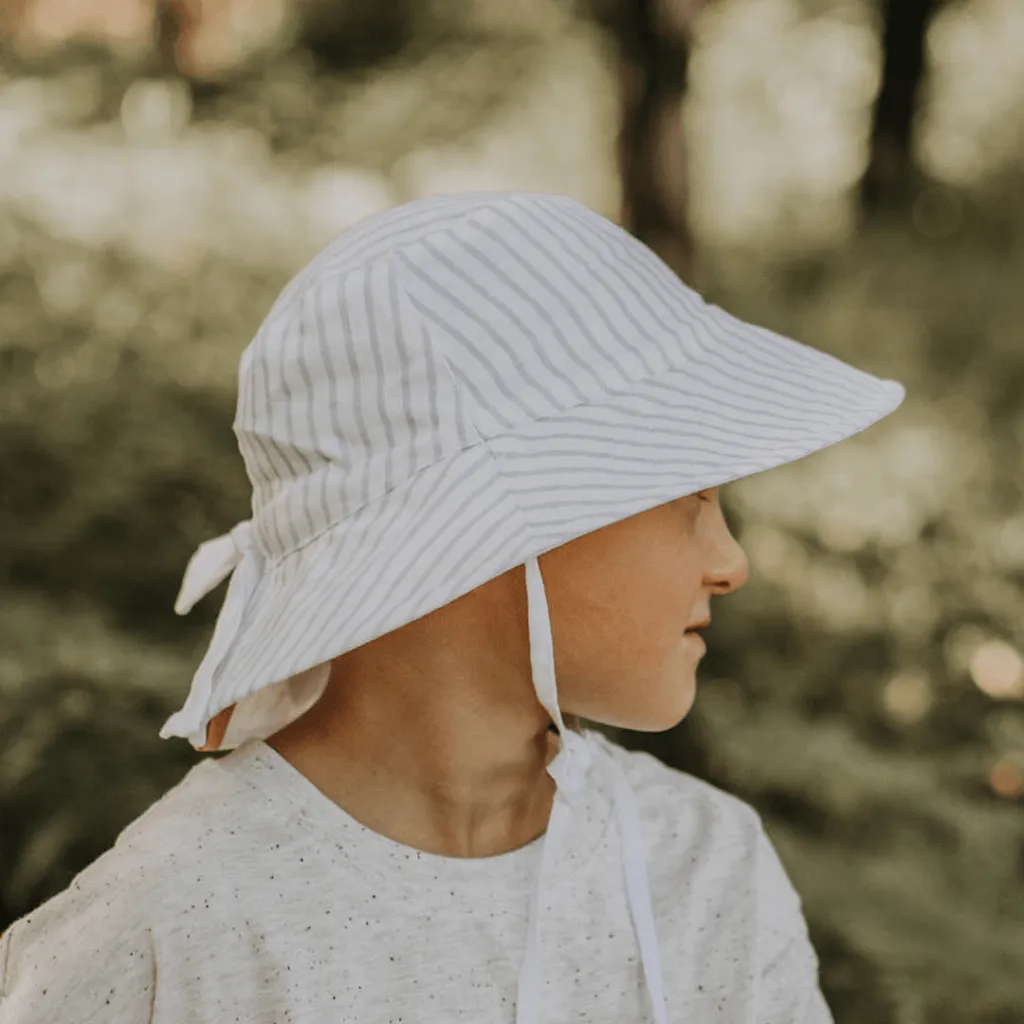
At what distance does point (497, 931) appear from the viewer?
112cm

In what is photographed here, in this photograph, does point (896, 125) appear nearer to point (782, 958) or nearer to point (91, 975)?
point (782, 958)

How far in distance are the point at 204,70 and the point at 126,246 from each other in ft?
1.32

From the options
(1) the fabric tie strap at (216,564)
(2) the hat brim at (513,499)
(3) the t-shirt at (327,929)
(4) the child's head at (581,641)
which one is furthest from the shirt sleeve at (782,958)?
(1) the fabric tie strap at (216,564)

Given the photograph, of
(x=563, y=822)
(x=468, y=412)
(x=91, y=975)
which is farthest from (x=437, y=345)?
(x=91, y=975)

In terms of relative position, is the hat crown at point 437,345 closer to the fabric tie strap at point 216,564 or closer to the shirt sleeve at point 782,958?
the fabric tie strap at point 216,564

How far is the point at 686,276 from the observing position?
2338 millimetres

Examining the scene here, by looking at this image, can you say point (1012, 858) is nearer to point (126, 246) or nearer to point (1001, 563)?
point (1001, 563)

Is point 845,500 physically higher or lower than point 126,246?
lower

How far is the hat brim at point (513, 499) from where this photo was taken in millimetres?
924

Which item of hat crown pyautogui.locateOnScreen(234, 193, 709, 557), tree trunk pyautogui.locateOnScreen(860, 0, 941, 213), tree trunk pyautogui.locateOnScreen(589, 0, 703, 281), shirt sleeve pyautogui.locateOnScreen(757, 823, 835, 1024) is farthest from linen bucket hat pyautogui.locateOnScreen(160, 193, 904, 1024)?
tree trunk pyautogui.locateOnScreen(860, 0, 941, 213)

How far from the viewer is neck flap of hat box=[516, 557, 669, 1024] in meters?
1.03

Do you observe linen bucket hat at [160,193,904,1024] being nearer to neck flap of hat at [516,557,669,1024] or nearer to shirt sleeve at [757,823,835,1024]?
neck flap of hat at [516,557,669,1024]

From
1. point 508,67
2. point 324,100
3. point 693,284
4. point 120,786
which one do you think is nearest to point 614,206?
point 693,284

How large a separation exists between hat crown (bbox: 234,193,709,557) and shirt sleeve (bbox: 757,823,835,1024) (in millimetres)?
596
